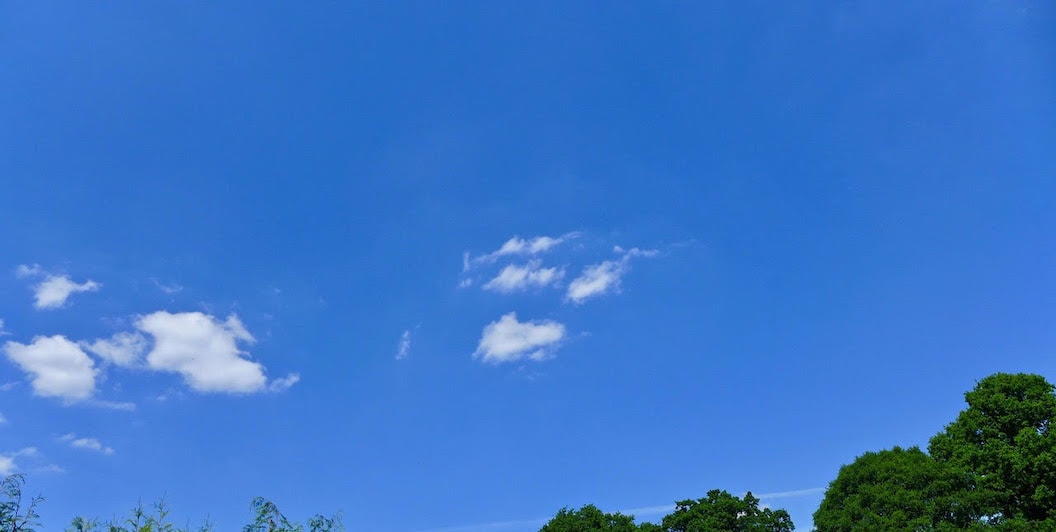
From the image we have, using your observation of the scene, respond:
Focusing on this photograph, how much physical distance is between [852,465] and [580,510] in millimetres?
18778

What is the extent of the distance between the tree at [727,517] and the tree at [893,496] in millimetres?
2951

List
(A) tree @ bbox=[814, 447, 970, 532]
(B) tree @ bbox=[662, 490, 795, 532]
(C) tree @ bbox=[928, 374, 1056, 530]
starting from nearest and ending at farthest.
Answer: (C) tree @ bbox=[928, 374, 1056, 530] → (A) tree @ bbox=[814, 447, 970, 532] → (B) tree @ bbox=[662, 490, 795, 532]

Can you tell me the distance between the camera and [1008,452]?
1464 inches

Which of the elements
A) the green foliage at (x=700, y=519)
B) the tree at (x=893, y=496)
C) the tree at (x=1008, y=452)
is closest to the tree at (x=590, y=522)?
the green foliage at (x=700, y=519)

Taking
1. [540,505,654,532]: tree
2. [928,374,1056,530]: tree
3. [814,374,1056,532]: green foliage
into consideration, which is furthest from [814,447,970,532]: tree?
[540,505,654,532]: tree

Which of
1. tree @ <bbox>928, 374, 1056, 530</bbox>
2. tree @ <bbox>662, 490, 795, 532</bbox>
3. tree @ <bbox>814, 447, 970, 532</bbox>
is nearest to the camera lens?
tree @ <bbox>928, 374, 1056, 530</bbox>

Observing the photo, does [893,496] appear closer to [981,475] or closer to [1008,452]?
[981,475]

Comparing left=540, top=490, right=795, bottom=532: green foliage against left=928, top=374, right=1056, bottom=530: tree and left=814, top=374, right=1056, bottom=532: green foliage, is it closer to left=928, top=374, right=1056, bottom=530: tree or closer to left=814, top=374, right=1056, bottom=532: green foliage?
left=814, top=374, right=1056, bottom=532: green foliage

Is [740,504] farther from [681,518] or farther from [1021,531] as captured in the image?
[1021,531]

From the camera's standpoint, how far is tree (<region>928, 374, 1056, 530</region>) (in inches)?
1412

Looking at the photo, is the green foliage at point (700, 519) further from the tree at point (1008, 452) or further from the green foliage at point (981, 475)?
the tree at point (1008, 452)

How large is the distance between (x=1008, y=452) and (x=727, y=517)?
53.4ft

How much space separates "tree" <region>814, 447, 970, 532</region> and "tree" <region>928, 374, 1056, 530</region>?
1.06 m

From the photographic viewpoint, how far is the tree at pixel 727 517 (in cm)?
4347
